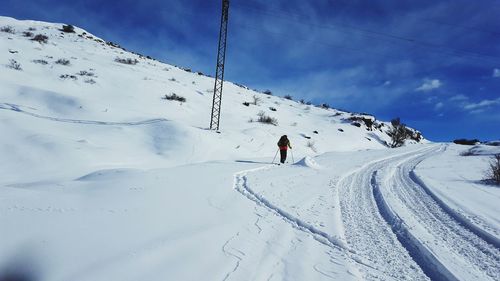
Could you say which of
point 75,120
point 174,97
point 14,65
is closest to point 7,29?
point 14,65

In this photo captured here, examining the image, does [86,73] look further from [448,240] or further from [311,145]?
[448,240]

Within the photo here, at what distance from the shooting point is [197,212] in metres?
5.75

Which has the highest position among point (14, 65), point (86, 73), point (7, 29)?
point (7, 29)

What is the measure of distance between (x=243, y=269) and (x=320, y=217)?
8.66 ft

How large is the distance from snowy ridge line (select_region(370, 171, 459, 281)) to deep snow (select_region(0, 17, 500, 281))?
2 cm

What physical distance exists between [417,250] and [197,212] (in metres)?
3.40

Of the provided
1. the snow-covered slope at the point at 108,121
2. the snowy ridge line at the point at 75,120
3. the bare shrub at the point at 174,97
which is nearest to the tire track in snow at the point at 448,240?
the snow-covered slope at the point at 108,121

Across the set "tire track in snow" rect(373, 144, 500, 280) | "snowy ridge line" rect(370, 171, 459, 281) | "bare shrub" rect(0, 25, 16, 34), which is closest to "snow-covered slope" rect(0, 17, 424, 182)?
"bare shrub" rect(0, 25, 16, 34)

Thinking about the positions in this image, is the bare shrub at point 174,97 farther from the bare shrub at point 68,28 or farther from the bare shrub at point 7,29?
the bare shrub at point 68,28

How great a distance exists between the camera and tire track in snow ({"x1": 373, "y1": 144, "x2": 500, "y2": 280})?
3928mm

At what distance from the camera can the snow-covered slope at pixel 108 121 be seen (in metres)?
11.3

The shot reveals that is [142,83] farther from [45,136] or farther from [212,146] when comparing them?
[45,136]

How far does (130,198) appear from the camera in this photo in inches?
247

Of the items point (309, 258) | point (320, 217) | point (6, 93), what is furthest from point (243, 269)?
point (6, 93)
